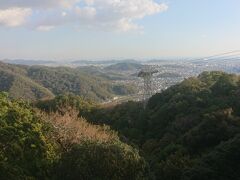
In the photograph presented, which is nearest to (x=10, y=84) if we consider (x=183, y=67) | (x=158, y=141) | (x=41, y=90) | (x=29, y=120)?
(x=41, y=90)

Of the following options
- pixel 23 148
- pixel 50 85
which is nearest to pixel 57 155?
pixel 23 148

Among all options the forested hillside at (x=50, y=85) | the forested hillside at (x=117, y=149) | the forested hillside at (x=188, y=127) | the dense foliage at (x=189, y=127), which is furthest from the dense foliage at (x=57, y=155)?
the forested hillside at (x=50, y=85)

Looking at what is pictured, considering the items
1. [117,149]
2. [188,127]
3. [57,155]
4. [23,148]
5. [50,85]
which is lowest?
[50,85]

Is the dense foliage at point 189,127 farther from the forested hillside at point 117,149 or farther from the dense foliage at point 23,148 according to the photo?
the dense foliage at point 23,148

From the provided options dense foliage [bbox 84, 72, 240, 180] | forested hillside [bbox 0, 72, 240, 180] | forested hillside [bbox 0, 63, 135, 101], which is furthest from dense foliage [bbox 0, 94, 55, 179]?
forested hillside [bbox 0, 63, 135, 101]

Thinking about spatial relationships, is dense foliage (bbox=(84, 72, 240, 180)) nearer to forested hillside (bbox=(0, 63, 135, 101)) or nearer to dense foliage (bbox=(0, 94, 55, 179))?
dense foliage (bbox=(0, 94, 55, 179))

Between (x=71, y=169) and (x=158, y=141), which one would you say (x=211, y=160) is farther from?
(x=158, y=141)

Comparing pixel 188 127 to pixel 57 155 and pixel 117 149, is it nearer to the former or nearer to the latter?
pixel 57 155

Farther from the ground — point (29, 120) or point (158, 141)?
point (29, 120)
